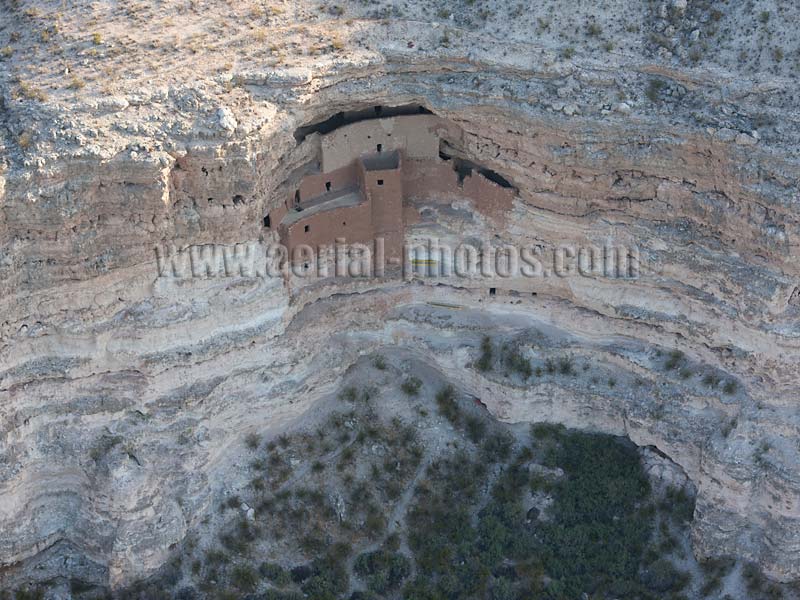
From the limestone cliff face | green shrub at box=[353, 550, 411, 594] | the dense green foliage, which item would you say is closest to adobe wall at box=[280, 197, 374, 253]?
the limestone cliff face

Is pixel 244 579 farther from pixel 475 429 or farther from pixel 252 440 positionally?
pixel 475 429

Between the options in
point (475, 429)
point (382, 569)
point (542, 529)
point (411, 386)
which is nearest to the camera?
point (382, 569)

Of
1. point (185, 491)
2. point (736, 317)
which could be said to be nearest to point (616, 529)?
point (736, 317)

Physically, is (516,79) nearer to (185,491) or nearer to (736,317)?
(736,317)

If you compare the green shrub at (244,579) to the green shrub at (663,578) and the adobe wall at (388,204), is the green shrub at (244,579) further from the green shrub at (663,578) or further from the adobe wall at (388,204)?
the green shrub at (663,578)

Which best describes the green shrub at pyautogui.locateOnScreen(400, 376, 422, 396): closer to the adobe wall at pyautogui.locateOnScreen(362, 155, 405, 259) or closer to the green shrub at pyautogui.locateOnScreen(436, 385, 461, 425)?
the green shrub at pyautogui.locateOnScreen(436, 385, 461, 425)

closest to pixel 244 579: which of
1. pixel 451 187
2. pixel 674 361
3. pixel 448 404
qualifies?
pixel 448 404
